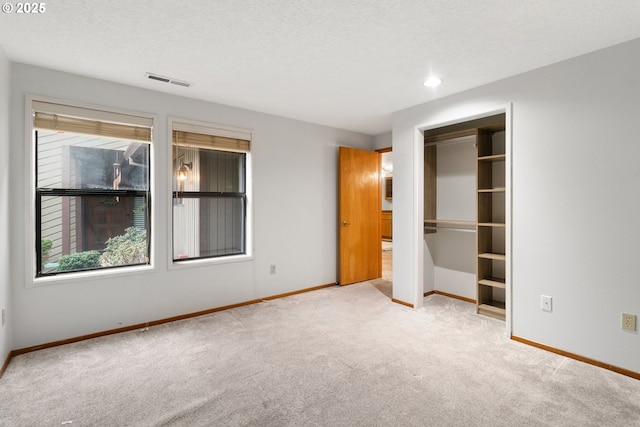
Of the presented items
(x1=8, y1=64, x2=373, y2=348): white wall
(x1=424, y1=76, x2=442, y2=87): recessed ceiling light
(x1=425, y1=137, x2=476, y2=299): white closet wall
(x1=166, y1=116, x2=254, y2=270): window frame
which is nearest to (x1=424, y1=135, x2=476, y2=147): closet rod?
(x1=425, y1=137, x2=476, y2=299): white closet wall

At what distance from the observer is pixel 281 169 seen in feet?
13.8

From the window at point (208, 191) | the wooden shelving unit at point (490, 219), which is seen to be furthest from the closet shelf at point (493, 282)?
the window at point (208, 191)

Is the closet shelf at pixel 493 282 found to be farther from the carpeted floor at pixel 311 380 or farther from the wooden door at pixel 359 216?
the wooden door at pixel 359 216

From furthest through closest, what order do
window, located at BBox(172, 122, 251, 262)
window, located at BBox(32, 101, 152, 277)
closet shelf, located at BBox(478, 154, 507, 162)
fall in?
window, located at BBox(172, 122, 251, 262) → closet shelf, located at BBox(478, 154, 507, 162) → window, located at BBox(32, 101, 152, 277)

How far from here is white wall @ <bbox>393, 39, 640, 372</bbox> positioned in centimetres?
230

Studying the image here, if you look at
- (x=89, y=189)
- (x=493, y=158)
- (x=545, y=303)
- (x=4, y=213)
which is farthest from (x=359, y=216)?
(x=4, y=213)

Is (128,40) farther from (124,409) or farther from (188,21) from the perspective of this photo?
(124,409)

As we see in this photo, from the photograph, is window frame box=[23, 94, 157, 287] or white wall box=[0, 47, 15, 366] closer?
white wall box=[0, 47, 15, 366]

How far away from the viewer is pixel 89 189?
3016 millimetres

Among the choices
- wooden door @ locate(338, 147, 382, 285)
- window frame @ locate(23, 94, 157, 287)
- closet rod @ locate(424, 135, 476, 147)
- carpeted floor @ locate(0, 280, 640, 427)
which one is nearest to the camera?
carpeted floor @ locate(0, 280, 640, 427)

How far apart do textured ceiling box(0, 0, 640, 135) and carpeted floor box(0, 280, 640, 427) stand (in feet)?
7.77

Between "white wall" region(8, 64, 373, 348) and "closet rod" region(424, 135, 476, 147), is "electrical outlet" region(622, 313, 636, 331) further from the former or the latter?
"white wall" region(8, 64, 373, 348)

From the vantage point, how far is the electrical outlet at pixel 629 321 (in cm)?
227

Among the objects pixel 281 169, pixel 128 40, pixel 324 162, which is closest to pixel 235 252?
pixel 281 169
